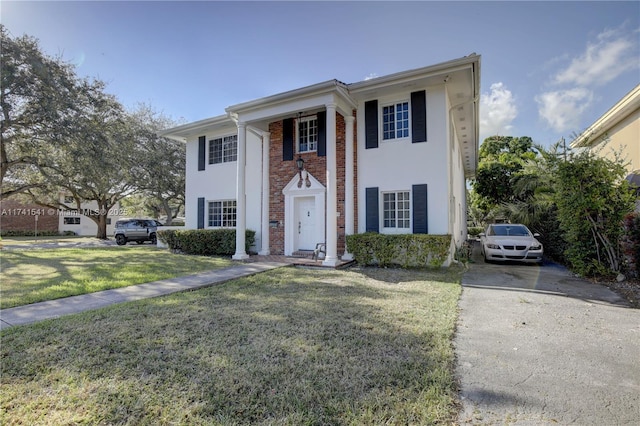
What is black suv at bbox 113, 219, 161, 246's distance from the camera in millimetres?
19219

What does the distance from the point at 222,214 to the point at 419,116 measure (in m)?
8.65

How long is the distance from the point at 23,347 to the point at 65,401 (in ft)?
5.09

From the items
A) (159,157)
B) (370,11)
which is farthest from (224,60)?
(159,157)

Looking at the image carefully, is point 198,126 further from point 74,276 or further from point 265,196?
point 74,276

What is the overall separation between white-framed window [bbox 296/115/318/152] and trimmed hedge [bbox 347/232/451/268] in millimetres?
3742

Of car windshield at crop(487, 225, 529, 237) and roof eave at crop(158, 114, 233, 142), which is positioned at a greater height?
roof eave at crop(158, 114, 233, 142)

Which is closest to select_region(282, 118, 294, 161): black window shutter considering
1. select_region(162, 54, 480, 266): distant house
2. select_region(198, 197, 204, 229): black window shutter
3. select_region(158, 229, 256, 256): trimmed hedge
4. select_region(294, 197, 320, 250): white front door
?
select_region(162, 54, 480, 266): distant house

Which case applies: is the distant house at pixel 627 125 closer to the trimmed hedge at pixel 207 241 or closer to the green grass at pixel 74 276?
the trimmed hedge at pixel 207 241

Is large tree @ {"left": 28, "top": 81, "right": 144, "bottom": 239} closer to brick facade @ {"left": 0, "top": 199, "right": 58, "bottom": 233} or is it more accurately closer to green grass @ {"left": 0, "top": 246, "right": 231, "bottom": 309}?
green grass @ {"left": 0, "top": 246, "right": 231, "bottom": 309}

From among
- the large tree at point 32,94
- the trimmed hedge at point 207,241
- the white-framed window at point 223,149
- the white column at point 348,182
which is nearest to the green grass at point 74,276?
the trimmed hedge at point 207,241

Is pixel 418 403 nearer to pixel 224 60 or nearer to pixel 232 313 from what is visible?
pixel 232 313

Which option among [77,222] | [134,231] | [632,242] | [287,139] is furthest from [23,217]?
[632,242]

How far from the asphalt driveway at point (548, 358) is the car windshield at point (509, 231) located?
188 inches

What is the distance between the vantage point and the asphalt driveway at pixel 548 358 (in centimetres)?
234
